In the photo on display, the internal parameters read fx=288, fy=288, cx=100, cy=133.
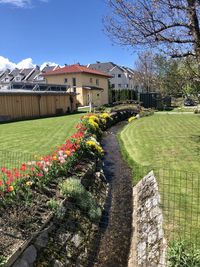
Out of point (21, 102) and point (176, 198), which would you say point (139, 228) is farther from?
point (21, 102)

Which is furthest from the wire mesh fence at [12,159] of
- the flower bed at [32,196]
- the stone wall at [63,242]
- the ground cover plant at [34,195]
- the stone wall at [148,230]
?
Result: the stone wall at [148,230]

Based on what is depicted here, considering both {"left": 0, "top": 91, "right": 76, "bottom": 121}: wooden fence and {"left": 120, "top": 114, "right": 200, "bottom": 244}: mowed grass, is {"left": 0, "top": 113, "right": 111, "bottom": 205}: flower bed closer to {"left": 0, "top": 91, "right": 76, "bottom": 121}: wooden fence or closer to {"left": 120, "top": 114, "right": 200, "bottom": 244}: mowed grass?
{"left": 120, "top": 114, "right": 200, "bottom": 244}: mowed grass

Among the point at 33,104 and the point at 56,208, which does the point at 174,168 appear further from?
the point at 33,104

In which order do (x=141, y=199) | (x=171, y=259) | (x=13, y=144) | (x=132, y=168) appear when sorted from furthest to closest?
(x=13, y=144) → (x=132, y=168) → (x=141, y=199) → (x=171, y=259)

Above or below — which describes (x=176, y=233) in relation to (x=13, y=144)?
below

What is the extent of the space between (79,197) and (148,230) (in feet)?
6.82

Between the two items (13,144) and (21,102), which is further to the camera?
(21,102)

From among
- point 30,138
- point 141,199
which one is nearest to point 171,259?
point 141,199

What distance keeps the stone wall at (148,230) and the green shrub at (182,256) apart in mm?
290

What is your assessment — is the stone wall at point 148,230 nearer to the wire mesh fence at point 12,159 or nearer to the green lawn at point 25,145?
the wire mesh fence at point 12,159

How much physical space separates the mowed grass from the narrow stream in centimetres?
70

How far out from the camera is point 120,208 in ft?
28.9

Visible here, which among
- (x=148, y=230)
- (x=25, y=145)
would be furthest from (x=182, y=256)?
(x=25, y=145)

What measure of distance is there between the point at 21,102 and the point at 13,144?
15970 millimetres
